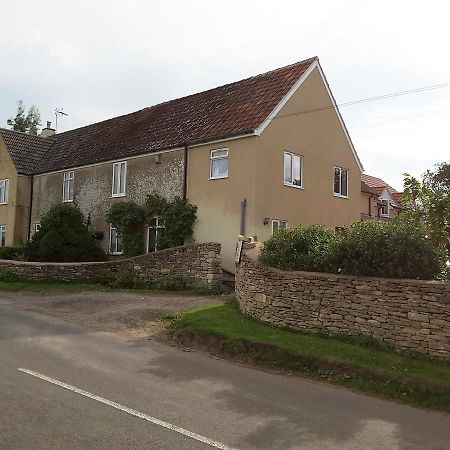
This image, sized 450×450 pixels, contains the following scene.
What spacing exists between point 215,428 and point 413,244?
5.63 metres

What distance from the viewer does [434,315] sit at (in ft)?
27.6

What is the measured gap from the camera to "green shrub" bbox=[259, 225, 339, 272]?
10.6 meters

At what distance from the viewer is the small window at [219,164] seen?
64.8 ft

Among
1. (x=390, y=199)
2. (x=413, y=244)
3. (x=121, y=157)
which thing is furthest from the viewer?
(x=390, y=199)

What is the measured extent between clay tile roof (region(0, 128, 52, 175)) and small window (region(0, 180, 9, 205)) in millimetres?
1723

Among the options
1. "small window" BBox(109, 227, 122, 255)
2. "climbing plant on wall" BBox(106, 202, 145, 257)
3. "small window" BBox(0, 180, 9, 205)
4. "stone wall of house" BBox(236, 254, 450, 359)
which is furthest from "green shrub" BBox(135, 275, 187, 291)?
"small window" BBox(0, 180, 9, 205)

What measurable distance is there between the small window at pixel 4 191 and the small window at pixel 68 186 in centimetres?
591

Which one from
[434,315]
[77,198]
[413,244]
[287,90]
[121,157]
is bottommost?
[434,315]

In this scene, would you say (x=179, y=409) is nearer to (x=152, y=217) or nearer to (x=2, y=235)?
(x=152, y=217)

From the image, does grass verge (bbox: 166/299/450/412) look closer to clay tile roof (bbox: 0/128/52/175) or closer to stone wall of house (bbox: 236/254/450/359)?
stone wall of house (bbox: 236/254/450/359)

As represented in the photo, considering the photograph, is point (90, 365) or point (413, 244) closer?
point (90, 365)

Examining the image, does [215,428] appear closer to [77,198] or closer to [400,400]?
[400,400]

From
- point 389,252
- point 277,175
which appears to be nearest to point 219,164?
point 277,175

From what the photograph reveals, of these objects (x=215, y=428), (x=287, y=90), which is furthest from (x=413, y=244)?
(x=287, y=90)
